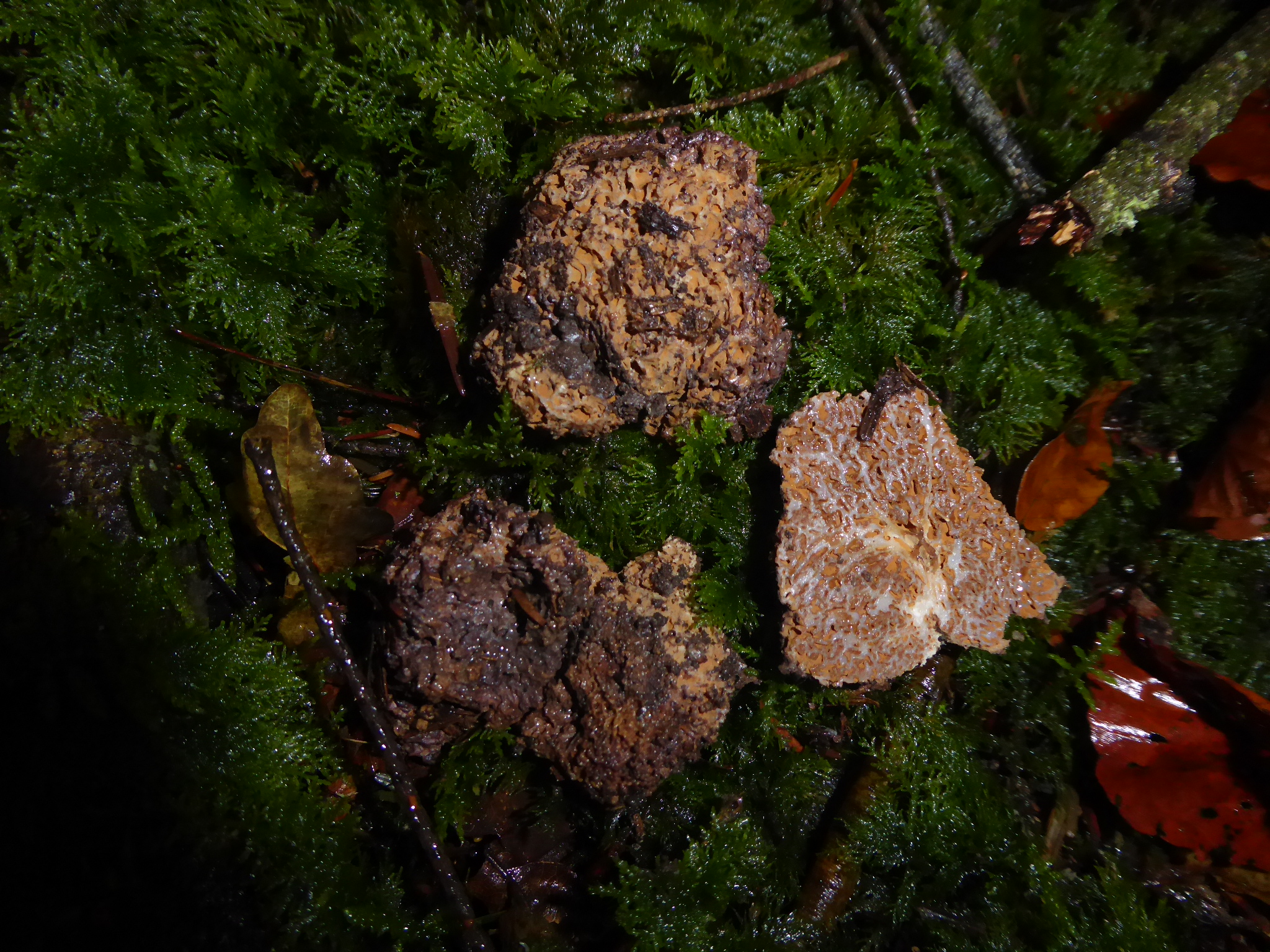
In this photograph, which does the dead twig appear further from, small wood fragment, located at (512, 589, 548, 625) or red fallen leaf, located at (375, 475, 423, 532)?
small wood fragment, located at (512, 589, 548, 625)

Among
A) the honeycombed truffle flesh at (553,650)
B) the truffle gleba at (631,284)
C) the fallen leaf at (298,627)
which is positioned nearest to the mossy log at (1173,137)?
the truffle gleba at (631,284)

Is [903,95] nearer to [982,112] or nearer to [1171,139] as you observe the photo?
[982,112]

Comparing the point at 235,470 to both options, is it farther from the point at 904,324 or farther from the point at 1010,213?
the point at 1010,213

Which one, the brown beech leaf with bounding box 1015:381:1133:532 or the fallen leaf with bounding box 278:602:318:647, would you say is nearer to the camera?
the fallen leaf with bounding box 278:602:318:647

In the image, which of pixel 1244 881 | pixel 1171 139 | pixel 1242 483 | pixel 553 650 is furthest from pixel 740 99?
pixel 1244 881

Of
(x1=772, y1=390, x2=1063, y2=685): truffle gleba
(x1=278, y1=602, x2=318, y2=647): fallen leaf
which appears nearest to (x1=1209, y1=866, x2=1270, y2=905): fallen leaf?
(x1=772, y1=390, x2=1063, y2=685): truffle gleba
